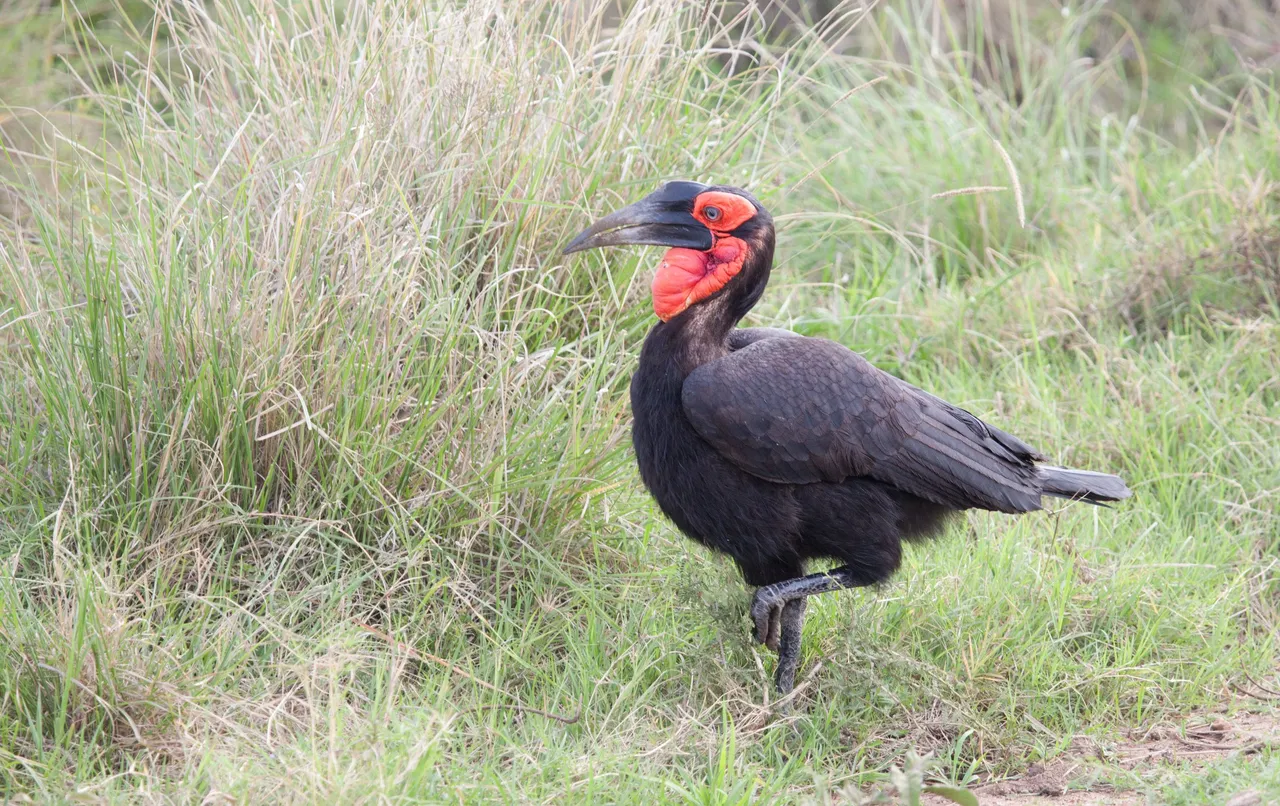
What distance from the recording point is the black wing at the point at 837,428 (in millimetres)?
3057

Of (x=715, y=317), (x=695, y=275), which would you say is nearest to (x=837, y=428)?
(x=715, y=317)

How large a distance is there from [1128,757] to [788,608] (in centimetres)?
87

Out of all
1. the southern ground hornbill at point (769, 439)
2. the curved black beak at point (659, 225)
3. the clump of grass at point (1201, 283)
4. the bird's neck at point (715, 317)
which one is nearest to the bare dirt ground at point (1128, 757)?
the southern ground hornbill at point (769, 439)

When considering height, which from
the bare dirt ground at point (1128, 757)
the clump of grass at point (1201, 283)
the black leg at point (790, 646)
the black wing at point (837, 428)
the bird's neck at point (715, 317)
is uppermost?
the bird's neck at point (715, 317)

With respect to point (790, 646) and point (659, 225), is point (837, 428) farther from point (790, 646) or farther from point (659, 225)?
point (659, 225)

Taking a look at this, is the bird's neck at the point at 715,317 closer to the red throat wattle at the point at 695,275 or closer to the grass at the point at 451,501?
the red throat wattle at the point at 695,275

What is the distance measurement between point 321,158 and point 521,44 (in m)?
0.76

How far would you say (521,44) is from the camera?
385 centimetres

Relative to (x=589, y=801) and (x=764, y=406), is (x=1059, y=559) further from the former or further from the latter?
(x=589, y=801)

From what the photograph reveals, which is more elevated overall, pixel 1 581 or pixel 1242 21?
pixel 1242 21

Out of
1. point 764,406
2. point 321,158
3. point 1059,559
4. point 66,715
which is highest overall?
point 321,158

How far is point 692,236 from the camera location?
127 inches

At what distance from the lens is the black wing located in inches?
120

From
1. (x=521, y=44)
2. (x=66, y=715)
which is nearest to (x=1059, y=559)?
(x=521, y=44)
